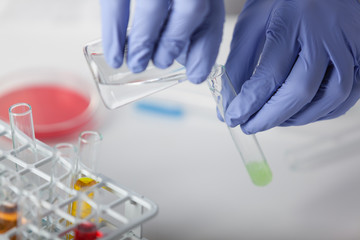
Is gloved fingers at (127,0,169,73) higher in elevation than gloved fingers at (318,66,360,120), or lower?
higher

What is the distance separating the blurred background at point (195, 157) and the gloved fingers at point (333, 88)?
218mm

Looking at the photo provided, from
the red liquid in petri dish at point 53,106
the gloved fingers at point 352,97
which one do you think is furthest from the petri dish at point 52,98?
the gloved fingers at point 352,97

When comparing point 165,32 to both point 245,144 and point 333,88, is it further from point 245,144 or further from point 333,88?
point 333,88

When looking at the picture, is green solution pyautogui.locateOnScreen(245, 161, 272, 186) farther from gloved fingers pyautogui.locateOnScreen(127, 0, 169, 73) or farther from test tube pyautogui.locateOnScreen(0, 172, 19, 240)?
test tube pyautogui.locateOnScreen(0, 172, 19, 240)

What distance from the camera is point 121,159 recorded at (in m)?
1.61

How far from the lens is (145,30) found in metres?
1.08

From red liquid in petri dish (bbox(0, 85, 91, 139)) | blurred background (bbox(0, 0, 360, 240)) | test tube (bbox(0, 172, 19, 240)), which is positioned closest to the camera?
test tube (bbox(0, 172, 19, 240))

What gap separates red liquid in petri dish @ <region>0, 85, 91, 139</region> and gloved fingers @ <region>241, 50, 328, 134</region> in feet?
1.91

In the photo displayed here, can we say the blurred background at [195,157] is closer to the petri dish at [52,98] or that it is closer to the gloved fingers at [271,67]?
the petri dish at [52,98]

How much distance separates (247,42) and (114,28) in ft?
1.58

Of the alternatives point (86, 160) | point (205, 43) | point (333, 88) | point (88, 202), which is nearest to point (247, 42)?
point (333, 88)

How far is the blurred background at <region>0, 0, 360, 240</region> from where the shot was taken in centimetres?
142

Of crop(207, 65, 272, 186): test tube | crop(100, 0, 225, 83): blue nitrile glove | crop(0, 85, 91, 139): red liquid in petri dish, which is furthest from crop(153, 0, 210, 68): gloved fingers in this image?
crop(0, 85, 91, 139): red liquid in petri dish

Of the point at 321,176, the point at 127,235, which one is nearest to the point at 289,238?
the point at 321,176
